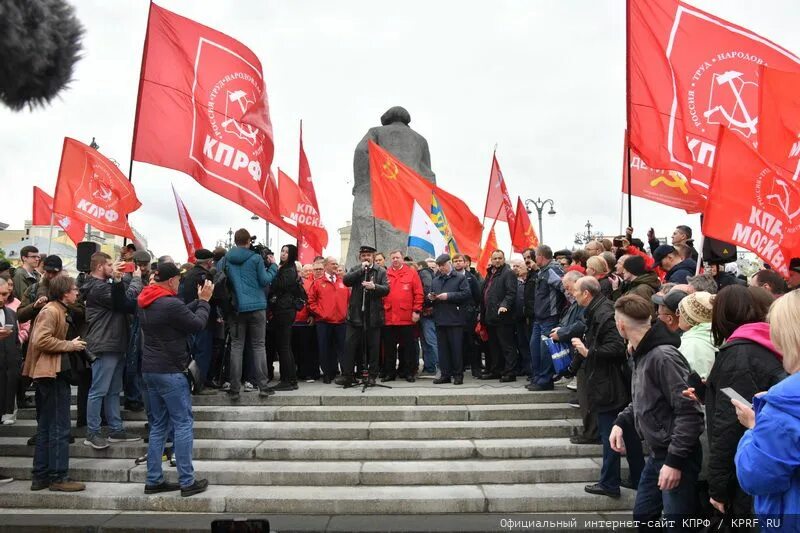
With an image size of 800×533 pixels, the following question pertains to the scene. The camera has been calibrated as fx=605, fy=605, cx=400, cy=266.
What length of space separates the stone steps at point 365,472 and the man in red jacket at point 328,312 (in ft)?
10.6

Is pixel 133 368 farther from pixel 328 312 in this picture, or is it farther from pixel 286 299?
pixel 328 312

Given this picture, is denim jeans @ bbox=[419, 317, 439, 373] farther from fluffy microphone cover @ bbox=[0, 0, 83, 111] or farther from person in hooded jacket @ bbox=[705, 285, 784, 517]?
fluffy microphone cover @ bbox=[0, 0, 83, 111]

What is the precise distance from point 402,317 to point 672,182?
4480mm

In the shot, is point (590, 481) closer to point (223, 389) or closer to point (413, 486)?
point (413, 486)

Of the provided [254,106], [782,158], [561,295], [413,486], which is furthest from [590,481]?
[254,106]

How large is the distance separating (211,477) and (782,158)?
6.49 m

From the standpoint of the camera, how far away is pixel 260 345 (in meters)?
8.25

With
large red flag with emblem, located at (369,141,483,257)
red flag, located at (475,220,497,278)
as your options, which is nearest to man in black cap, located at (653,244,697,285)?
large red flag with emblem, located at (369,141,483,257)

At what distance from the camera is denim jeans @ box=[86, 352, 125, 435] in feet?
22.2

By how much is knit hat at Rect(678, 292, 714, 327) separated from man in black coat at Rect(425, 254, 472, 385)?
4.93 metres

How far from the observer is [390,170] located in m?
10.6

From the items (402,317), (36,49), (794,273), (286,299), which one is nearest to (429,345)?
(402,317)

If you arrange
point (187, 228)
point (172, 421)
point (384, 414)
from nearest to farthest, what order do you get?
1. point (172, 421)
2. point (384, 414)
3. point (187, 228)

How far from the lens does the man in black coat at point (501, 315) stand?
30.8 ft
